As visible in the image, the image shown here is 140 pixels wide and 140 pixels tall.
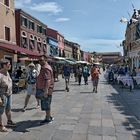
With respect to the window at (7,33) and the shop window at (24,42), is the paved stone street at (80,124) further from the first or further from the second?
the shop window at (24,42)

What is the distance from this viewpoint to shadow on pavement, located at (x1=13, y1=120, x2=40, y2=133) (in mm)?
7771

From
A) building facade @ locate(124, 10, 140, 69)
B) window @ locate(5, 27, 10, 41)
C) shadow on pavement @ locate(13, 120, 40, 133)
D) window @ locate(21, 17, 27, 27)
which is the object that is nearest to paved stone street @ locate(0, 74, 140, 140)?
shadow on pavement @ locate(13, 120, 40, 133)

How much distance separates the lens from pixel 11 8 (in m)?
29.0

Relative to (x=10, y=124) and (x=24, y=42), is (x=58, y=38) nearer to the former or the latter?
(x=24, y=42)

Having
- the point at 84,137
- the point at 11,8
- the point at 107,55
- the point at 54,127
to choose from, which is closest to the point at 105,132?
the point at 84,137

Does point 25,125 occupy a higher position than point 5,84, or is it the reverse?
point 5,84

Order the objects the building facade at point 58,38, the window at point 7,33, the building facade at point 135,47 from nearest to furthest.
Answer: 1. the window at point 7,33
2. the building facade at point 135,47
3. the building facade at point 58,38

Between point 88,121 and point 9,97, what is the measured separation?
2.28m

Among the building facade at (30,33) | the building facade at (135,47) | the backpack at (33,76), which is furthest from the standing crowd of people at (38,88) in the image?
the building facade at (30,33)

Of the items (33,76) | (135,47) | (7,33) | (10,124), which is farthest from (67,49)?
(10,124)

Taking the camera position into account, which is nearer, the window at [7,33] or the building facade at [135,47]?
the window at [7,33]

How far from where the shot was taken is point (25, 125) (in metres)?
8.25

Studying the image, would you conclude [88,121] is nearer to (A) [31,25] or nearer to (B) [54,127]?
(B) [54,127]

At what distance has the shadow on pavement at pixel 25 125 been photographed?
306 inches
